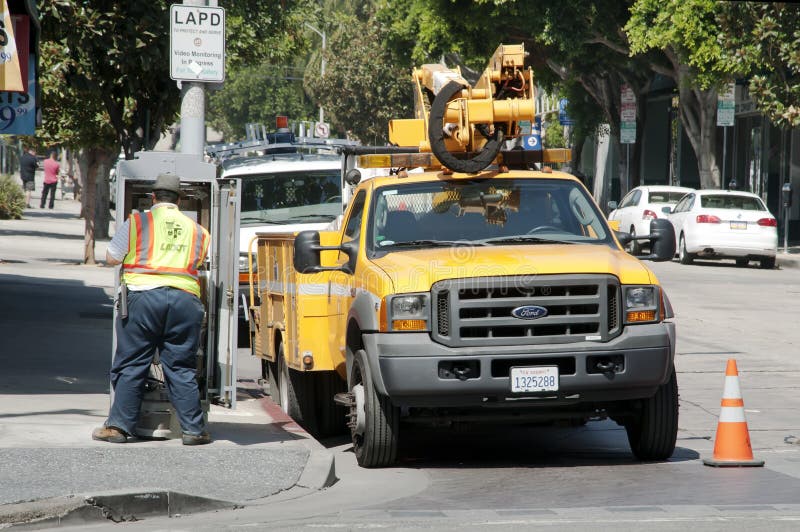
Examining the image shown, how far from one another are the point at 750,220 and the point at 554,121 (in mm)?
37417

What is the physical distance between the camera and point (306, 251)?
31.2 feet

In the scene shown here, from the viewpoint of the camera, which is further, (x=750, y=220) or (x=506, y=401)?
(x=750, y=220)

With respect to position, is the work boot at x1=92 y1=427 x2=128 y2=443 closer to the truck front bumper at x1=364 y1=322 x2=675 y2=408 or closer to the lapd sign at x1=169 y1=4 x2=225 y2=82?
the truck front bumper at x1=364 y1=322 x2=675 y2=408

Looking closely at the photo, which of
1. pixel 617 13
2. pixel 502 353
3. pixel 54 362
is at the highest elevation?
pixel 617 13

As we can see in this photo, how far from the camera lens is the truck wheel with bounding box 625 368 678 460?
919cm

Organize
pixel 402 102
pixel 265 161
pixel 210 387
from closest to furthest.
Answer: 1. pixel 210 387
2. pixel 265 161
3. pixel 402 102

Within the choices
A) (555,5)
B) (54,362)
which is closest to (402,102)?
(555,5)

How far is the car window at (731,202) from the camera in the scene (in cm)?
3005

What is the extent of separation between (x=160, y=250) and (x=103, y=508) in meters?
2.42

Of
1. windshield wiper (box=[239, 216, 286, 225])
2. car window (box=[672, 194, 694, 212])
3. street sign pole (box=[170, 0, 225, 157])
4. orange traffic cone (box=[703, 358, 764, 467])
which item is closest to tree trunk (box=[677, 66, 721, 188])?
car window (box=[672, 194, 694, 212])

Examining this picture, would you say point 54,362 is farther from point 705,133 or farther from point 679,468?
point 705,133

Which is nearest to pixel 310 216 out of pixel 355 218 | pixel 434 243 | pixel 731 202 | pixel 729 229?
pixel 355 218

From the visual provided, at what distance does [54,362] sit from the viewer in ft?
46.6

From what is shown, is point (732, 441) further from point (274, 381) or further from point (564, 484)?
point (274, 381)
